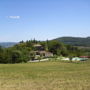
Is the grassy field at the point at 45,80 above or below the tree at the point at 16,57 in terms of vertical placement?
below

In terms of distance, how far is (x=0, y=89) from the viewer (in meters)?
13.0

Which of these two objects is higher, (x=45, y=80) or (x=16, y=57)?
(x=16, y=57)

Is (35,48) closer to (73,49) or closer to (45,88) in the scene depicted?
(73,49)

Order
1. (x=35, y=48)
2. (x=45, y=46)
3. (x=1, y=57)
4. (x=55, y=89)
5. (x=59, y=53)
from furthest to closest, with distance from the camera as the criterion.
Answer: (x=45, y=46)
(x=35, y=48)
(x=59, y=53)
(x=1, y=57)
(x=55, y=89)

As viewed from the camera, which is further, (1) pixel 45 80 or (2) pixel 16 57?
(2) pixel 16 57

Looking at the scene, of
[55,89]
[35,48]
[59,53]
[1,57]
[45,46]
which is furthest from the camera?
[45,46]

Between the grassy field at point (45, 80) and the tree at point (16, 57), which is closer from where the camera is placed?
the grassy field at point (45, 80)

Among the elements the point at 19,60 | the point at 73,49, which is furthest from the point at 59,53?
the point at 19,60

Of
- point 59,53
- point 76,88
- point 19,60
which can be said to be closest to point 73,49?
point 59,53

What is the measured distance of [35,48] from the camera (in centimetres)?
10156

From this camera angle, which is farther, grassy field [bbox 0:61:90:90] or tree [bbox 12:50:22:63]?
tree [bbox 12:50:22:63]

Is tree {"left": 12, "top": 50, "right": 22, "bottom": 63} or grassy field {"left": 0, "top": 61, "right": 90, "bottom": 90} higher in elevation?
tree {"left": 12, "top": 50, "right": 22, "bottom": 63}

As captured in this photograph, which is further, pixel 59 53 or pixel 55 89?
pixel 59 53

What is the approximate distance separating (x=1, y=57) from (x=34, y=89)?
49549 mm
